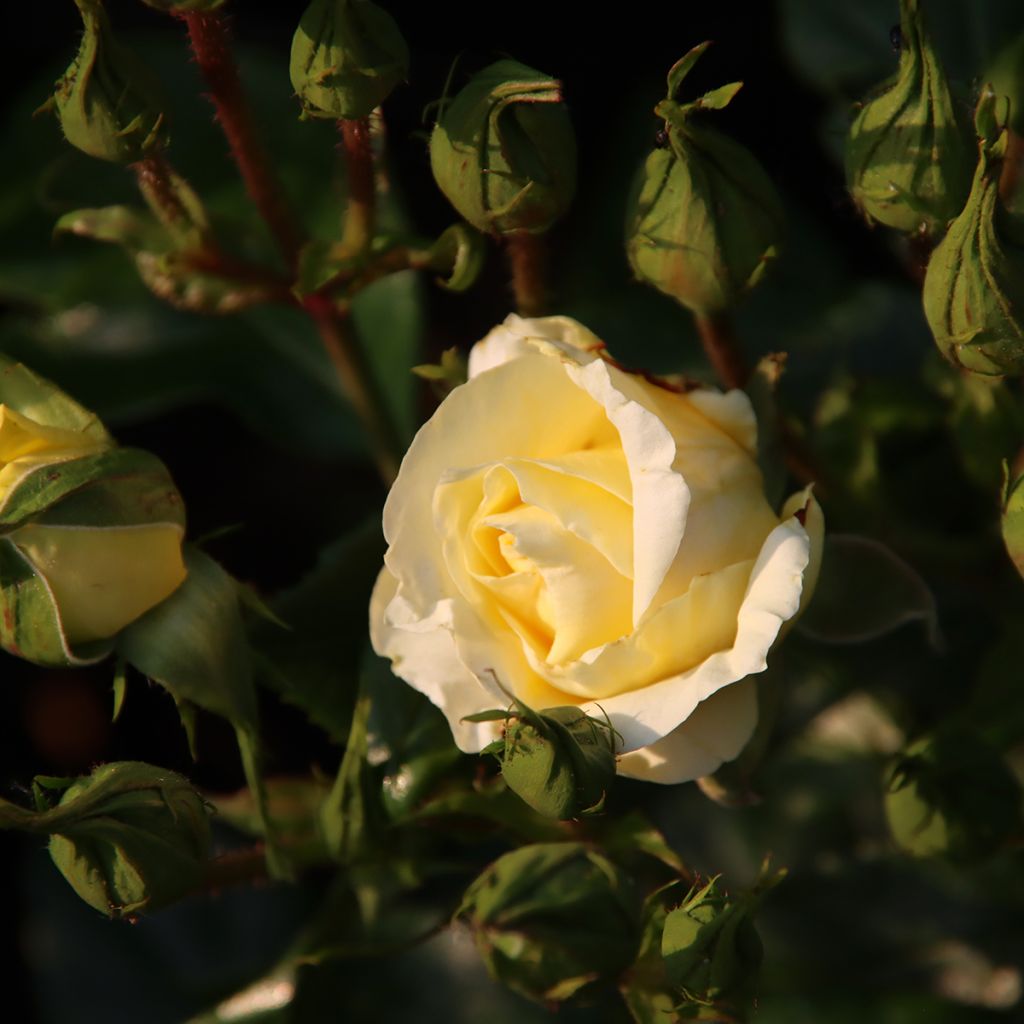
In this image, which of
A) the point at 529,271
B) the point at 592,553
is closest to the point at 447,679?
the point at 592,553

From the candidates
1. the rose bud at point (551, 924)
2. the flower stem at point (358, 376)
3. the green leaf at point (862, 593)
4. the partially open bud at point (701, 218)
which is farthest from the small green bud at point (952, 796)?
the flower stem at point (358, 376)

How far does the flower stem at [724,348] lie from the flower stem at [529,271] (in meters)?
0.09

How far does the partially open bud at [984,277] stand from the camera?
0.68 m

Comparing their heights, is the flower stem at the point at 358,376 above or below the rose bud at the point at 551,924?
above

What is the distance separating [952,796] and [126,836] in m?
0.46

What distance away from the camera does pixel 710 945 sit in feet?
2.24

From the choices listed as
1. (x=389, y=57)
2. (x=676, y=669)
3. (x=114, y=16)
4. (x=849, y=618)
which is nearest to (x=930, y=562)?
(x=849, y=618)

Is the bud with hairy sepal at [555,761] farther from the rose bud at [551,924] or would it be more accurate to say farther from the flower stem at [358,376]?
the flower stem at [358,376]

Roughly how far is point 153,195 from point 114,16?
25.0 inches

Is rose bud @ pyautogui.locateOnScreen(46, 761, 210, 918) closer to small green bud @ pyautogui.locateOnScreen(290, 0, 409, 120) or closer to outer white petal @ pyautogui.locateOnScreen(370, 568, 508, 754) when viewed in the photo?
outer white petal @ pyautogui.locateOnScreen(370, 568, 508, 754)

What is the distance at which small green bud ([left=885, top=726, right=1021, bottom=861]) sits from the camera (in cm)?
83

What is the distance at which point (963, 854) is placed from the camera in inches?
33.5

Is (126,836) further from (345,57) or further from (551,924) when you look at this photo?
(345,57)

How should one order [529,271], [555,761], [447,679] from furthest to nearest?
1. [529,271]
2. [447,679]
3. [555,761]
